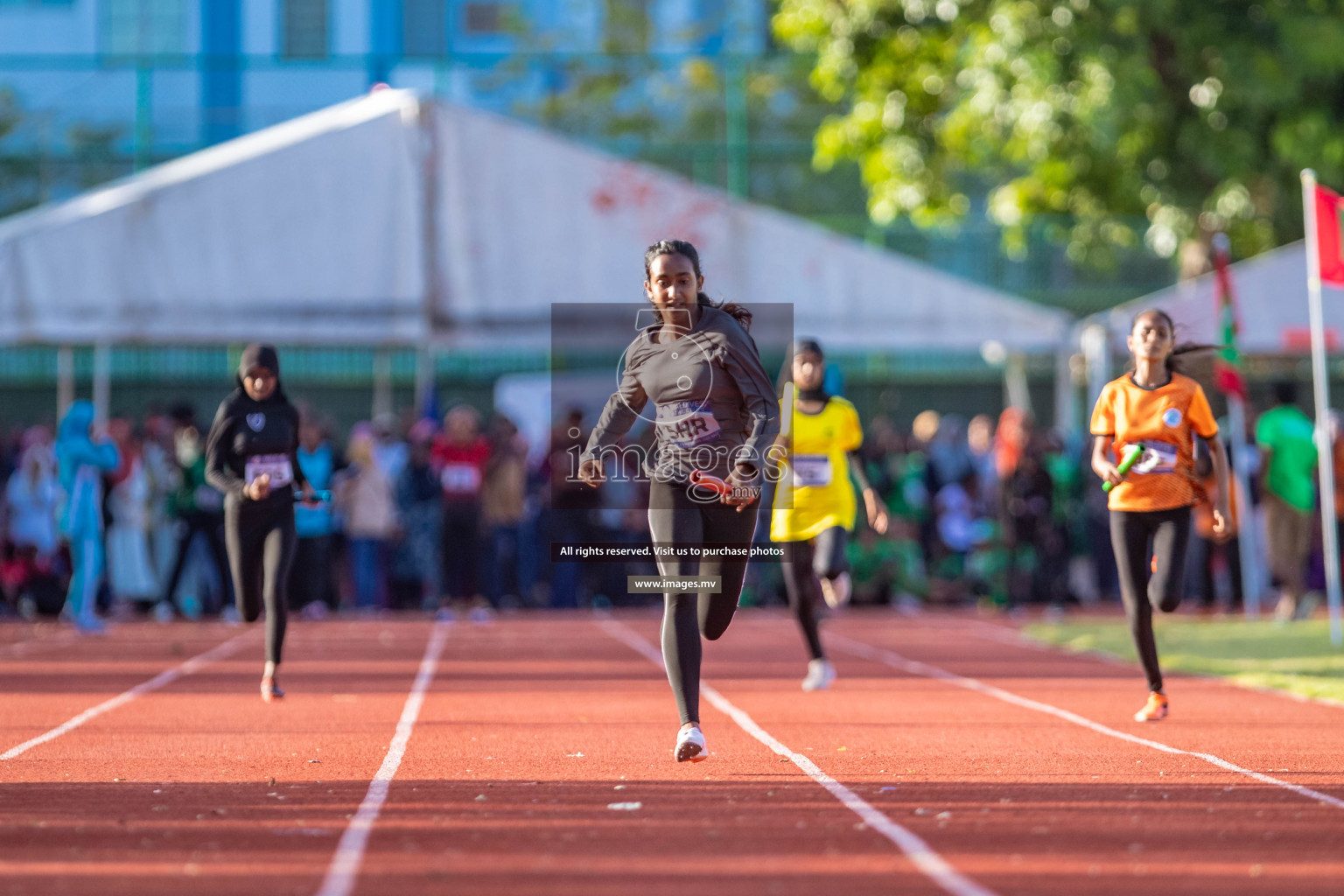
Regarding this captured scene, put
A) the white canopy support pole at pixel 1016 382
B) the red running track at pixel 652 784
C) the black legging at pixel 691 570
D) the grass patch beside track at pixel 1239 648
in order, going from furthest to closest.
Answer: the white canopy support pole at pixel 1016 382 → the grass patch beside track at pixel 1239 648 → the black legging at pixel 691 570 → the red running track at pixel 652 784

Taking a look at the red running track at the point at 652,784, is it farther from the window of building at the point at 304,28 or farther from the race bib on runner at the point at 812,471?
the window of building at the point at 304,28

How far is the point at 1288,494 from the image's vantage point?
18.1m

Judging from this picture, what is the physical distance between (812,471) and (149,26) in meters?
29.9

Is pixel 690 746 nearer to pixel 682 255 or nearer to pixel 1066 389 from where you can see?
pixel 682 255

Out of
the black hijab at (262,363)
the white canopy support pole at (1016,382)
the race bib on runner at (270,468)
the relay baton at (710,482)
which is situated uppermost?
the white canopy support pole at (1016,382)

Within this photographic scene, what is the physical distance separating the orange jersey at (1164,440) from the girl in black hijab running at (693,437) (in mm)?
2615

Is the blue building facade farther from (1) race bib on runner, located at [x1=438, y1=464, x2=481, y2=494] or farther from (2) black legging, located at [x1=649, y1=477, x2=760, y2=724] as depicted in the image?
(2) black legging, located at [x1=649, y1=477, x2=760, y2=724]

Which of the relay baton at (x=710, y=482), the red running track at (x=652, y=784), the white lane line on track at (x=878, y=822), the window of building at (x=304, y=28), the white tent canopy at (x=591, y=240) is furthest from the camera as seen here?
the window of building at (x=304, y=28)

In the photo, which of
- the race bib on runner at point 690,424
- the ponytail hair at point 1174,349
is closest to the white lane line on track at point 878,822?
the race bib on runner at point 690,424

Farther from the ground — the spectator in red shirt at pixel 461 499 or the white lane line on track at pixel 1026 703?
the spectator in red shirt at pixel 461 499

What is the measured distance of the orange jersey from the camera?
9.52m

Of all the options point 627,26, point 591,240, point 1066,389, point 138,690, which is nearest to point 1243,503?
point 1066,389

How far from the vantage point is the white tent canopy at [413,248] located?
1822cm

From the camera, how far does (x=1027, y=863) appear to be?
5.69 metres
